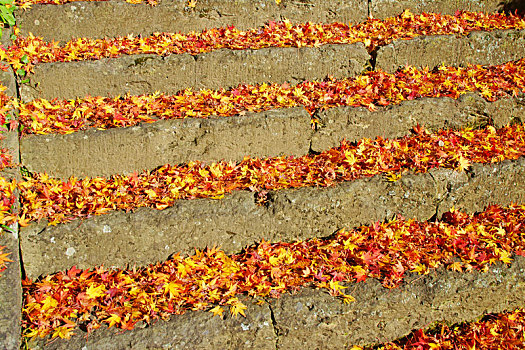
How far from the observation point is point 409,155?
12.6ft

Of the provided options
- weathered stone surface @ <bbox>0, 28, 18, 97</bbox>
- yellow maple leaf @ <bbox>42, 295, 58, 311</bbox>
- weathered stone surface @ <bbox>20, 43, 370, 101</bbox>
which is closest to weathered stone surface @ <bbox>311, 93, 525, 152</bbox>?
weathered stone surface @ <bbox>20, 43, 370, 101</bbox>

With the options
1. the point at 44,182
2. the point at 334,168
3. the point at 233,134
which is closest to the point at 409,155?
the point at 334,168

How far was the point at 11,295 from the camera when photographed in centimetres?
263

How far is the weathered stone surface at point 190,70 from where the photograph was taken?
3.77 m

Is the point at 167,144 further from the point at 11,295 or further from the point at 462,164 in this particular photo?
the point at 462,164

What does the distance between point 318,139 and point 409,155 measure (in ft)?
2.66

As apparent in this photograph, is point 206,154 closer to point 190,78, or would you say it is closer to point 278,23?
point 190,78

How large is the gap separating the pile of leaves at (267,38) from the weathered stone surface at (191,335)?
7.79 feet

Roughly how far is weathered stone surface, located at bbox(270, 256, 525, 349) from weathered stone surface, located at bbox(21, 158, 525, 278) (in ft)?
1.96

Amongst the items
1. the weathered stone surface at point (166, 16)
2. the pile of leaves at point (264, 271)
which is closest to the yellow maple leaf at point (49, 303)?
the pile of leaves at point (264, 271)

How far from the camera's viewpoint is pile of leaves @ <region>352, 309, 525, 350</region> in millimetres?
3039

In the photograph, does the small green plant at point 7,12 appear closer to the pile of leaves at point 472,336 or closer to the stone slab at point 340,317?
the stone slab at point 340,317

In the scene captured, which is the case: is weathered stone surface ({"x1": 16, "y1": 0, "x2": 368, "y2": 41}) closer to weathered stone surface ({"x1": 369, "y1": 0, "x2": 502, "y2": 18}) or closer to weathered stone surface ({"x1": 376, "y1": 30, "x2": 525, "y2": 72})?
weathered stone surface ({"x1": 369, "y1": 0, "x2": 502, "y2": 18})

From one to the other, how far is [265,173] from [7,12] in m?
2.77
